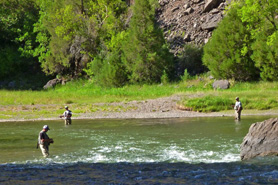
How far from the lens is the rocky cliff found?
7131 centimetres

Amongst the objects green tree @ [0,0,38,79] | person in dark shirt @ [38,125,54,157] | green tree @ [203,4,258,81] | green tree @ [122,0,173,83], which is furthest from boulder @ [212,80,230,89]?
green tree @ [0,0,38,79]

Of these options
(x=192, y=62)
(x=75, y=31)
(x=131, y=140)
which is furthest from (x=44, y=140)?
(x=75, y=31)

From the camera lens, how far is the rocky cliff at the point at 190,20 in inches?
2808

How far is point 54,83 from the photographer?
76.8 meters

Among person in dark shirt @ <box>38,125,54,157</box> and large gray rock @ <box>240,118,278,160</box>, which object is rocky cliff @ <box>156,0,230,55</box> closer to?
large gray rock @ <box>240,118,278,160</box>

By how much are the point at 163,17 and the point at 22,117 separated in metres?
41.7

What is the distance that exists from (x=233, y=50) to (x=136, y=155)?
112 ft

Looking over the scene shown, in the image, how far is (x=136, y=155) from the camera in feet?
85.1

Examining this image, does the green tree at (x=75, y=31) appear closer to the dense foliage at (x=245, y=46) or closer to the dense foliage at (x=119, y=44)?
the dense foliage at (x=119, y=44)

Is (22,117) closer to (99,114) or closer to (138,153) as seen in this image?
(99,114)

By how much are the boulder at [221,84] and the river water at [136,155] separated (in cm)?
1545

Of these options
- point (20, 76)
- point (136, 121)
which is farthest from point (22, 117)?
point (20, 76)

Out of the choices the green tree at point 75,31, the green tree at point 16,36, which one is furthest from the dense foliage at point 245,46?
the green tree at point 16,36

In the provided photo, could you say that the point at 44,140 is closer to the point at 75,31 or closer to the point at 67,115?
the point at 67,115
